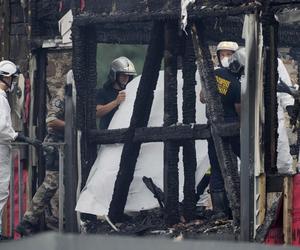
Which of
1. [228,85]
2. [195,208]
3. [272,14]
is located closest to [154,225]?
[195,208]

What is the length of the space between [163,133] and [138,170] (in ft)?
2.69

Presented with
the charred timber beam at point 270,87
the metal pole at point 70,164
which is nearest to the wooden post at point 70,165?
the metal pole at point 70,164

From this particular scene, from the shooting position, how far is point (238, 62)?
1442 centimetres

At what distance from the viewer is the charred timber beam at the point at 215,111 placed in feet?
45.6

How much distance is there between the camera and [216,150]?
14047mm

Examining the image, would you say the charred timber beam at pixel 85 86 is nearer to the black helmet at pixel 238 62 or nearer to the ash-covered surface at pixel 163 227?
the ash-covered surface at pixel 163 227

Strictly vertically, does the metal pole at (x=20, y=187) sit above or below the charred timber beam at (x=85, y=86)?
below

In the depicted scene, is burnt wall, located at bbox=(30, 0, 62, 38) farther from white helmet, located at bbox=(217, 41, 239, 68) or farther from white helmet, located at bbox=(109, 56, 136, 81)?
white helmet, located at bbox=(217, 41, 239, 68)

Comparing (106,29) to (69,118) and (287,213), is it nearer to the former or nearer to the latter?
(69,118)

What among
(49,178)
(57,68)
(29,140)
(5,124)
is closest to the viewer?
(5,124)

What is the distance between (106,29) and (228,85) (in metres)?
2.10

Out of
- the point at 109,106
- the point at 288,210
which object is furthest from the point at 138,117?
the point at 288,210

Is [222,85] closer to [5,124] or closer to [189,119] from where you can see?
[189,119]

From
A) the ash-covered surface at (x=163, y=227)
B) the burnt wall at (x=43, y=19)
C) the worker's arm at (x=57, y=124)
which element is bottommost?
the ash-covered surface at (x=163, y=227)
